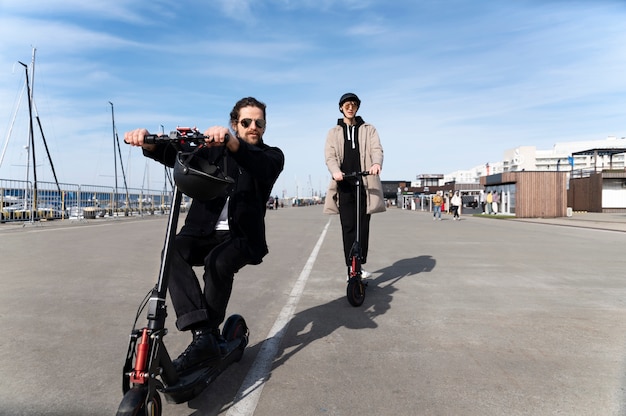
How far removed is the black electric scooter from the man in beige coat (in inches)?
118

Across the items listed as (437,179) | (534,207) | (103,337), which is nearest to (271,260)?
(103,337)

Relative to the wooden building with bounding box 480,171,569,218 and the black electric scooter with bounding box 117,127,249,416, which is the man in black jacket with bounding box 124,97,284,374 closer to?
the black electric scooter with bounding box 117,127,249,416

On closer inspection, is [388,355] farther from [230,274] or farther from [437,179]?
[437,179]

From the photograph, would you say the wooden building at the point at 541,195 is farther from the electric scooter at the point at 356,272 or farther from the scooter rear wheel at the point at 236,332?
the scooter rear wheel at the point at 236,332

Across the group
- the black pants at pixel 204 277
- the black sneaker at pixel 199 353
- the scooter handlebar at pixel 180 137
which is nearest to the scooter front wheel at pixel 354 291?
the black pants at pixel 204 277

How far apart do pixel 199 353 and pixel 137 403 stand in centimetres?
66

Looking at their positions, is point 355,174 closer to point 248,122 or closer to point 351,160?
point 351,160

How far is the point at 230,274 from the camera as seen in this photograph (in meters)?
2.65

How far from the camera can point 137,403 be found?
5.96ft

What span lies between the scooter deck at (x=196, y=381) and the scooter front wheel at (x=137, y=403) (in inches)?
5.1

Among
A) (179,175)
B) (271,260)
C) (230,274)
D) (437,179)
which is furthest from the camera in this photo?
(437,179)

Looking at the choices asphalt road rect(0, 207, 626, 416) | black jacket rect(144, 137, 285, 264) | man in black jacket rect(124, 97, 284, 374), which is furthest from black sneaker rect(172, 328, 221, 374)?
black jacket rect(144, 137, 285, 264)

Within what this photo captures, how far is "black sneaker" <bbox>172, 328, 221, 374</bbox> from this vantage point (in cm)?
239

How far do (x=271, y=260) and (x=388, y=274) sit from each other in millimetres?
2295
